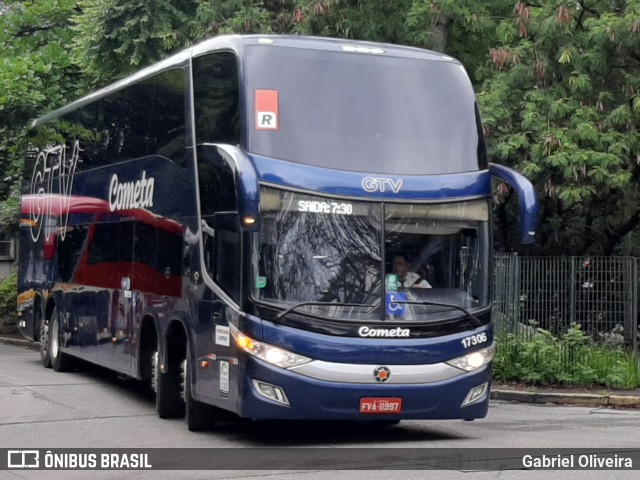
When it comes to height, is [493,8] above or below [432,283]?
above

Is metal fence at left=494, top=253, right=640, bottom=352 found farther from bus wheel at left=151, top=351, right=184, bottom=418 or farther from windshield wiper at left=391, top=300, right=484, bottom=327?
windshield wiper at left=391, top=300, right=484, bottom=327

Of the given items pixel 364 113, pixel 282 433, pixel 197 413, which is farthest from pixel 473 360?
pixel 197 413

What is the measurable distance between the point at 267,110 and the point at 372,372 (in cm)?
281

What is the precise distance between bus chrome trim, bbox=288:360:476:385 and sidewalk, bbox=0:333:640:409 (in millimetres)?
6373

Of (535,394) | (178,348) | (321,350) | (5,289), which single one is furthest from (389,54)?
(5,289)

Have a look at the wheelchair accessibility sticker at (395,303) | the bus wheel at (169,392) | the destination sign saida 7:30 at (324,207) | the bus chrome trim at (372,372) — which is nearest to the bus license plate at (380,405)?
the bus chrome trim at (372,372)

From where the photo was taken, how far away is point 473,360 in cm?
1308

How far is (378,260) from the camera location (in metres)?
12.7

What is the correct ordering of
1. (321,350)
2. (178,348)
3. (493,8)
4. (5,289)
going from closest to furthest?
(321,350), (178,348), (493,8), (5,289)

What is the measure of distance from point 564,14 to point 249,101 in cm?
892

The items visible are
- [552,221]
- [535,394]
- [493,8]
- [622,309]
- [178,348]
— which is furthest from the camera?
[552,221]

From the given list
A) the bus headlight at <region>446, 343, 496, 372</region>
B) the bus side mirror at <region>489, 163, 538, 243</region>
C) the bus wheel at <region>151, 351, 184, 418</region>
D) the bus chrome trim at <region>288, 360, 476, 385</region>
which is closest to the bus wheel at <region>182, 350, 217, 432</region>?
the bus wheel at <region>151, 351, 184, 418</region>

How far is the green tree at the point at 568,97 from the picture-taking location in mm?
20359

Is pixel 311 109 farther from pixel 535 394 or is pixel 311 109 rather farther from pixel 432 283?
pixel 535 394
